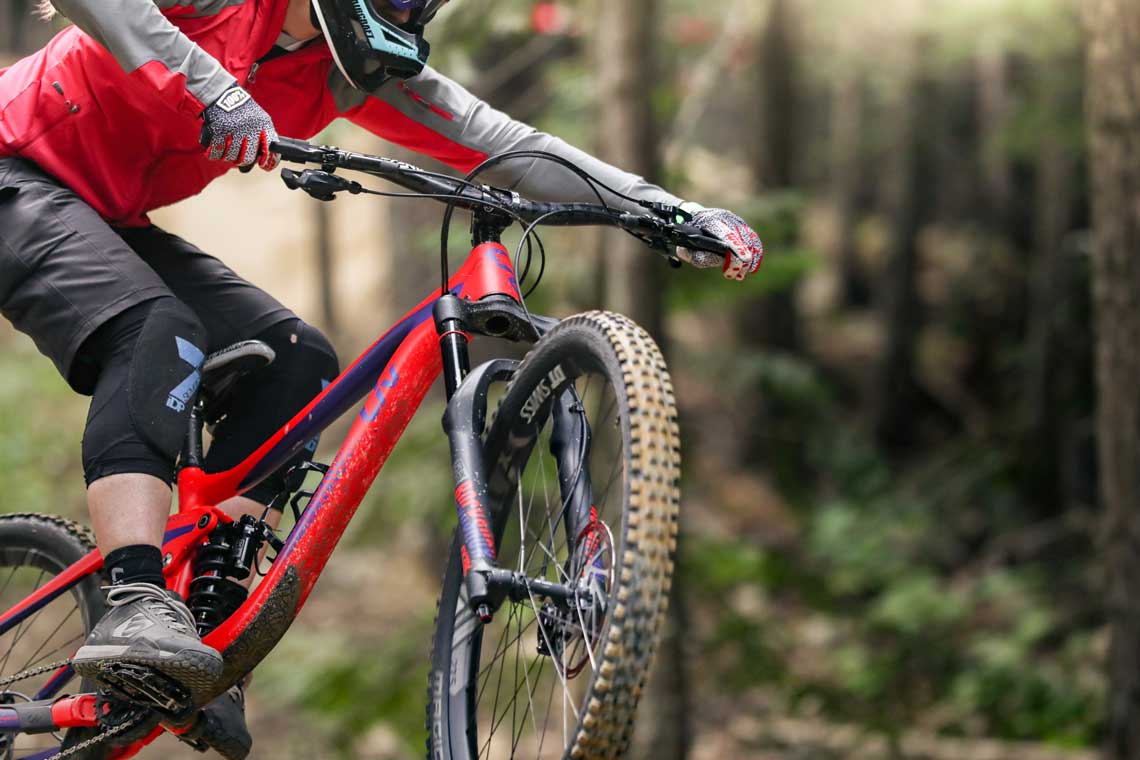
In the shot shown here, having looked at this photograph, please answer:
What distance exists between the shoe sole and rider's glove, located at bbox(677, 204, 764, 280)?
143cm

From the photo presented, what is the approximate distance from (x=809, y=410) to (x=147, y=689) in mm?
12267

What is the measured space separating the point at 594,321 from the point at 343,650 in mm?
5717

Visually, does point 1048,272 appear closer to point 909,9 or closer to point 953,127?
point 909,9

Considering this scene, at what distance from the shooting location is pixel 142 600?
2830mm

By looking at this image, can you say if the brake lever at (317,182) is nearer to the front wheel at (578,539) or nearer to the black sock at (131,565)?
the front wheel at (578,539)

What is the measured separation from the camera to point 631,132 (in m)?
6.43

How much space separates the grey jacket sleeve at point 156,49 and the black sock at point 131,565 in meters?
1.00

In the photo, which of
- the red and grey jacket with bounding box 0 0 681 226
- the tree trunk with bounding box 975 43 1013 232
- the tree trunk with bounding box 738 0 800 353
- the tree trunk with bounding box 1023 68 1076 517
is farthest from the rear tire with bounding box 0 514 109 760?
the tree trunk with bounding box 975 43 1013 232

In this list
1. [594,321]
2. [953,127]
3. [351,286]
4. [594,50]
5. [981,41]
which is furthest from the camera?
[953,127]

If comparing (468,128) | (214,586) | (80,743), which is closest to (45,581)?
(80,743)

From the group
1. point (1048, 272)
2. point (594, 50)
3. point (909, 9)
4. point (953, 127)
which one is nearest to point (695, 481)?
point (1048, 272)

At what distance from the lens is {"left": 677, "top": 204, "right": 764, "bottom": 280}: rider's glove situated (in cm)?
295

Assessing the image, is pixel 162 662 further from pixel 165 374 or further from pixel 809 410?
pixel 809 410

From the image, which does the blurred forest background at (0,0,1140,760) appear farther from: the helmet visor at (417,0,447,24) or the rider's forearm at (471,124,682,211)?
the helmet visor at (417,0,447,24)
